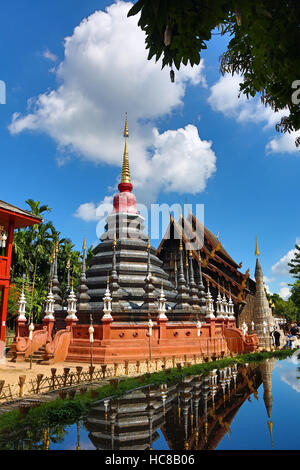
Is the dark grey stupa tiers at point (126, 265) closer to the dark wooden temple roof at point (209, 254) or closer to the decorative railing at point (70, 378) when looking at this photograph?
the decorative railing at point (70, 378)

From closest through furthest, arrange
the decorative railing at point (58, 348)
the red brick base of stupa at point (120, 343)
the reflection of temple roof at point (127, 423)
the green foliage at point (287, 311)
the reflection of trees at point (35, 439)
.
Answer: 1. the reflection of trees at point (35, 439)
2. the reflection of temple roof at point (127, 423)
3. the decorative railing at point (58, 348)
4. the red brick base of stupa at point (120, 343)
5. the green foliage at point (287, 311)

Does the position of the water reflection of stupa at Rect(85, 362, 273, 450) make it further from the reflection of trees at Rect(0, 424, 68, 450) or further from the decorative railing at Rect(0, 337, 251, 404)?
the decorative railing at Rect(0, 337, 251, 404)

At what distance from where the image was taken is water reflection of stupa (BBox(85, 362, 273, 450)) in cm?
730

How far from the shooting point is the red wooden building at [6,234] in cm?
1886

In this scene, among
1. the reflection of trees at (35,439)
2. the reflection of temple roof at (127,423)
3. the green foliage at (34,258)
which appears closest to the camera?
the reflection of trees at (35,439)

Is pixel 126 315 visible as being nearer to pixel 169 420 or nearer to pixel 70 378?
pixel 70 378

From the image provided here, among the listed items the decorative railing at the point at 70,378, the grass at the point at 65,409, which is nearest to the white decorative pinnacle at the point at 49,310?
the decorative railing at the point at 70,378

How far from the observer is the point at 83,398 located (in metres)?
10.4

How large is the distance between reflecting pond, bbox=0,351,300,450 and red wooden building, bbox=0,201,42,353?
9858 millimetres

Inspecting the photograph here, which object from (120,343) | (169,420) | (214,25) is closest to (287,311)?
(120,343)

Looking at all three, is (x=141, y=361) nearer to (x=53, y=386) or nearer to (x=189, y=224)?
(x=53, y=386)

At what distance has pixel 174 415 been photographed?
30.1ft

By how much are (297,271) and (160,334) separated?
82.5ft

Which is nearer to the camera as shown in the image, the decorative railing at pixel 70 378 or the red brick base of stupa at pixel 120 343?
the decorative railing at pixel 70 378
